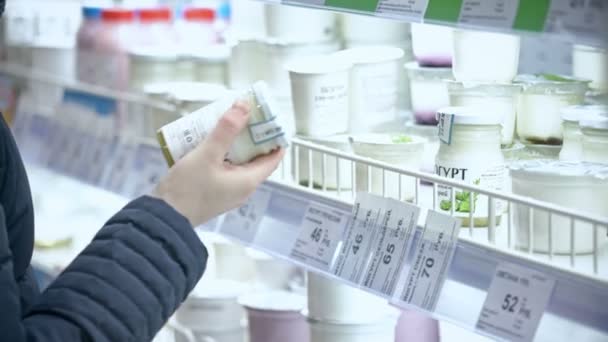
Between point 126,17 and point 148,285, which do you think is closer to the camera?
point 148,285

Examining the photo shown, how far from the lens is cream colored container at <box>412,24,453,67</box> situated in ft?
5.59

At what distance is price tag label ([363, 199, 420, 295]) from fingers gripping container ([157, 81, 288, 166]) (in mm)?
169

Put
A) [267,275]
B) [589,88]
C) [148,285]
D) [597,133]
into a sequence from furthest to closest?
1. [267,275]
2. [589,88]
3. [597,133]
4. [148,285]

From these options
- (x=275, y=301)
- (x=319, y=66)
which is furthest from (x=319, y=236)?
(x=275, y=301)

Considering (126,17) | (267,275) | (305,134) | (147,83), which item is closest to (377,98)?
(305,134)

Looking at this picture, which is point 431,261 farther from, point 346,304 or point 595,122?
point 346,304

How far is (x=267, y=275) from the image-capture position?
7.17ft

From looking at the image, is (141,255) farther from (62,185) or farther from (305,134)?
(62,185)

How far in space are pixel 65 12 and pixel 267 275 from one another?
3.50 feet

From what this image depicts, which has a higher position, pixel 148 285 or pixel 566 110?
pixel 566 110

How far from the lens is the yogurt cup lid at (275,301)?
6.13ft

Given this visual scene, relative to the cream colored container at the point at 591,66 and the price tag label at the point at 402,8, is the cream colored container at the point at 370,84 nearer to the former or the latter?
the cream colored container at the point at 591,66

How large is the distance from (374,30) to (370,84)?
24cm

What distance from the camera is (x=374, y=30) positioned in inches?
76.6
